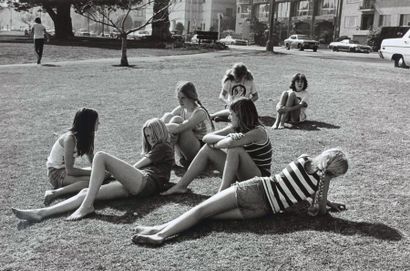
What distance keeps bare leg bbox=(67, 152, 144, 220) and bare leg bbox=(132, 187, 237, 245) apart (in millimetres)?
827

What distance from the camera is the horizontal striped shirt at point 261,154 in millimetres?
5066

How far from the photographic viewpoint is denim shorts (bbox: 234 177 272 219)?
15.0ft

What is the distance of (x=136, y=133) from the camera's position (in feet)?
28.6

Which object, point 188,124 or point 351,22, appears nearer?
point 188,124

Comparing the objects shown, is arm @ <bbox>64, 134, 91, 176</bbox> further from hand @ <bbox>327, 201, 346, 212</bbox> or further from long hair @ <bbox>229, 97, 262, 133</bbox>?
hand @ <bbox>327, 201, 346, 212</bbox>

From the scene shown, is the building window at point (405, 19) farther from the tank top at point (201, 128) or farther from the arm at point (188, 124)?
the arm at point (188, 124)

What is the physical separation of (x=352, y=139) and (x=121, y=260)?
531 cm

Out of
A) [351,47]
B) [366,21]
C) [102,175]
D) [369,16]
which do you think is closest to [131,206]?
[102,175]

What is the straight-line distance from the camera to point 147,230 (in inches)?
170

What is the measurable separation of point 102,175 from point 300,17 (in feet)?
230

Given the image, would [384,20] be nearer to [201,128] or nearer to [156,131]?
[201,128]

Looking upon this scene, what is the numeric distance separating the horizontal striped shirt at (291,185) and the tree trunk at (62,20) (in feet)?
130

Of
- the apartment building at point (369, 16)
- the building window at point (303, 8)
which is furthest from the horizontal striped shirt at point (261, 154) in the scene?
the building window at point (303, 8)

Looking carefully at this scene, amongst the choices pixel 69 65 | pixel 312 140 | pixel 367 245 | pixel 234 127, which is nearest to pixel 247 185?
pixel 234 127
